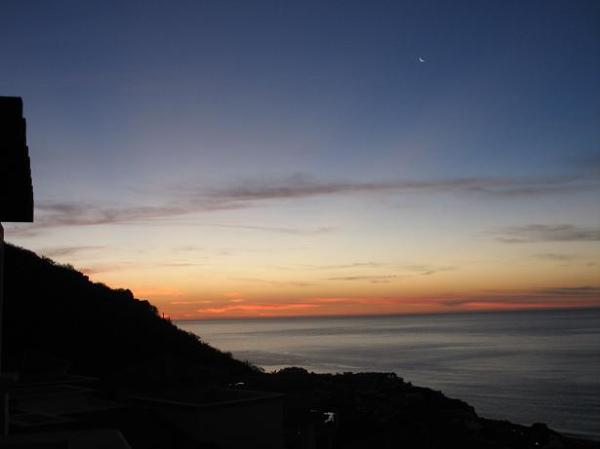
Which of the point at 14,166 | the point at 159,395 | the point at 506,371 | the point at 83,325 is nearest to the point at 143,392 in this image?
the point at 159,395

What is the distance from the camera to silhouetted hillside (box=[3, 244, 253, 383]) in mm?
32094

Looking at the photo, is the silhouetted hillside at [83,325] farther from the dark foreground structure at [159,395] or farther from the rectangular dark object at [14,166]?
the rectangular dark object at [14,166]

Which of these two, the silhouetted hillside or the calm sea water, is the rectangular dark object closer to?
the silhouetted hillside

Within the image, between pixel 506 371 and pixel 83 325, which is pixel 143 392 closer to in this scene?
pixel 83 325

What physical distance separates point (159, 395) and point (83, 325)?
74.7 ft

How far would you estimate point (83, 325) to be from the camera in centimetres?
3669

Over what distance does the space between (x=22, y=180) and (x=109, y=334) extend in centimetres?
3464

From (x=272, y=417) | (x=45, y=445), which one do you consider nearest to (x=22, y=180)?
(x=45, y=445)

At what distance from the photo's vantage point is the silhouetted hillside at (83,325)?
32.1 meters

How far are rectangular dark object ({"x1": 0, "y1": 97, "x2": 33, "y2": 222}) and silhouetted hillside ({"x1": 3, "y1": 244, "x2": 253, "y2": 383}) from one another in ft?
74.7

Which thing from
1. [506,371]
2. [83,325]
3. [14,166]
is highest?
[14,166]

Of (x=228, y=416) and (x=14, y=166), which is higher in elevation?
(x=14, y=166)

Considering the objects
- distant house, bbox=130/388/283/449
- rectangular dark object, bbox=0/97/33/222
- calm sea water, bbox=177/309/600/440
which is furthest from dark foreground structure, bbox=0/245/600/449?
calm sea water, bbox=177/309/600/440

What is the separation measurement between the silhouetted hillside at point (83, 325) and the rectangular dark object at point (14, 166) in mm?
22782
